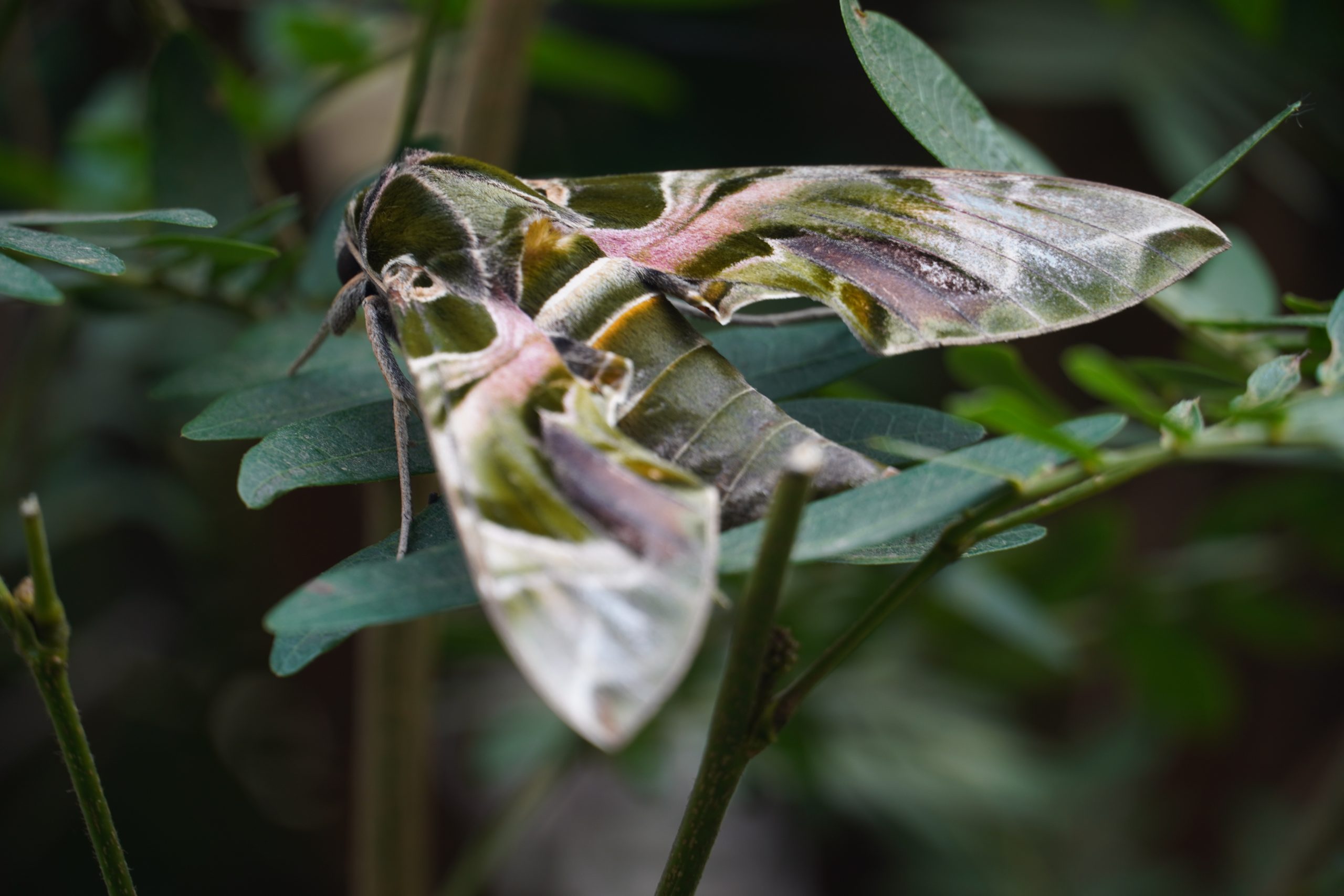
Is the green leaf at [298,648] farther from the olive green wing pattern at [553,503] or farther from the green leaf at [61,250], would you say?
the green leaf at [61,250]

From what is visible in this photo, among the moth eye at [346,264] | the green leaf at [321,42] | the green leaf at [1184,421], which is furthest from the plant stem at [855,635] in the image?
the green leaf at [321,42]

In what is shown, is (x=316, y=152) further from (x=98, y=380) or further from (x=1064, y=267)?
(x=1064, y=267)

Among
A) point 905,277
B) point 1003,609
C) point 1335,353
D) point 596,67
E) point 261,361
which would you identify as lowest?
point 1003,609

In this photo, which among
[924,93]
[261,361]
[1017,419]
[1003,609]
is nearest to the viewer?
[1017,419]

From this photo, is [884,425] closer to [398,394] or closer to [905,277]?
[905,277]

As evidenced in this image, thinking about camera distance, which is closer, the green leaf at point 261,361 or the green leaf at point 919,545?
the green leaf at point 919,545

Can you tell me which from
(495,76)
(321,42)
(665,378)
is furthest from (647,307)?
(321,42)

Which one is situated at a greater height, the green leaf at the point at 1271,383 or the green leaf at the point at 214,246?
the green leaf at the point at 1271,383
